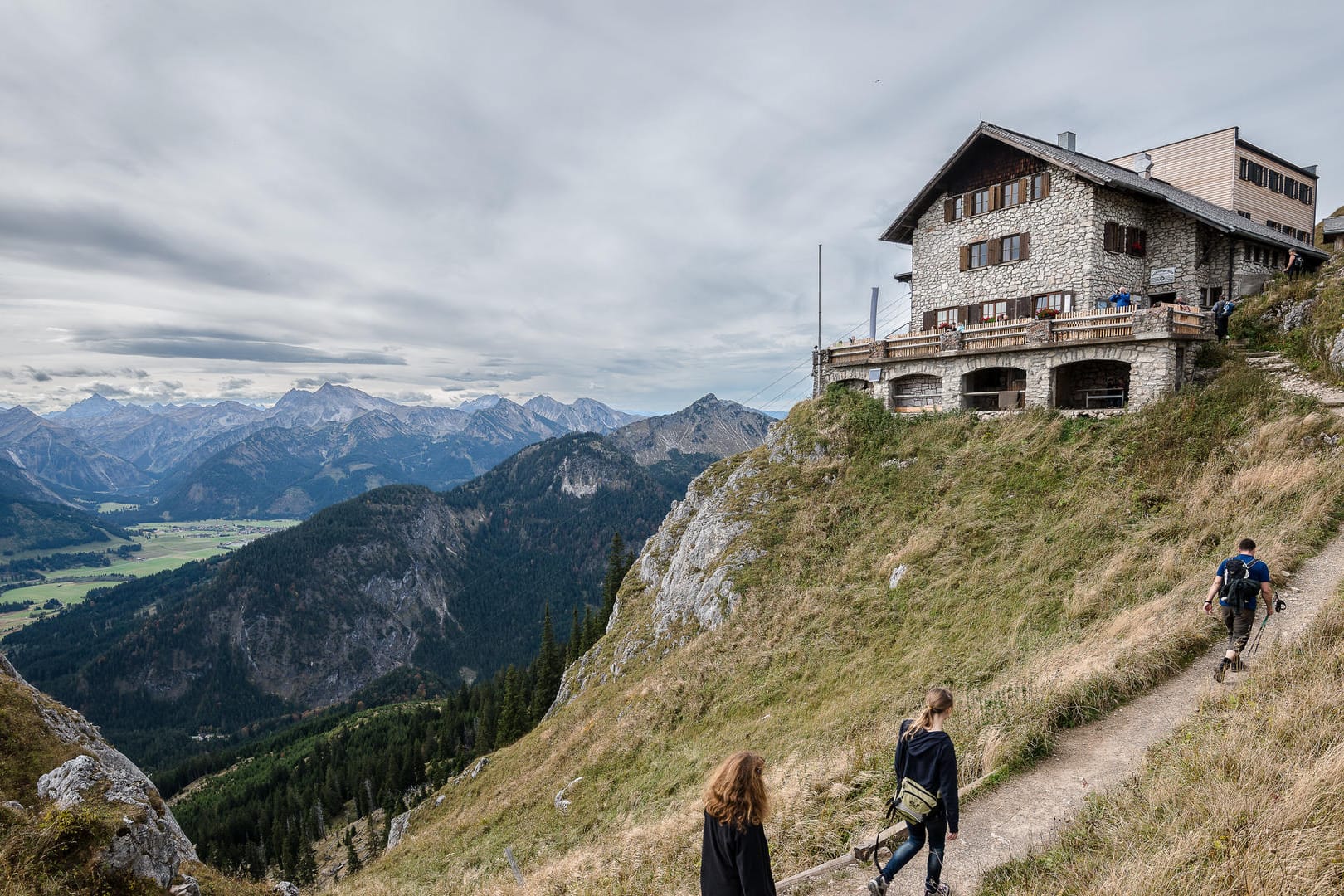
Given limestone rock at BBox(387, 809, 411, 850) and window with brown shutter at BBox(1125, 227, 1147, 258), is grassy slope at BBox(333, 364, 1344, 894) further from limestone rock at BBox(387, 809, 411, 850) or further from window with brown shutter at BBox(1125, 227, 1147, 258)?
limestone rock at BBox(387, 809, 411, 850)

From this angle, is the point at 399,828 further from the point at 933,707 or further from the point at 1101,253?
the point at 1101,253

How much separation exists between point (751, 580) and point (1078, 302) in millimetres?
21424

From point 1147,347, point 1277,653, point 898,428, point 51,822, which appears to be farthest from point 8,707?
point 1147,347

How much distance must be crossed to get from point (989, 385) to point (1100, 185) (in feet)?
35.1

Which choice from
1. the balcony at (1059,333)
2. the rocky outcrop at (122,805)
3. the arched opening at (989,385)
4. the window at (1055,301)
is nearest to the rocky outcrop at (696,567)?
the balcony at (1059,333)

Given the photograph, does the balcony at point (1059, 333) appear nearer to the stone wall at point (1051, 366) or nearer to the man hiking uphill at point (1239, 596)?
the stone wall at point (1051, 366)

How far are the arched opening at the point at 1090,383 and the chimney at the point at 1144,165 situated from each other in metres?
19.5

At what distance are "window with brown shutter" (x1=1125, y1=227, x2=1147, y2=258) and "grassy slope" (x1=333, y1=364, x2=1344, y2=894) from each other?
403 inches

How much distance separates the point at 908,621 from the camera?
1762 centimetres

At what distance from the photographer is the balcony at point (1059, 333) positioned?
70.7ft

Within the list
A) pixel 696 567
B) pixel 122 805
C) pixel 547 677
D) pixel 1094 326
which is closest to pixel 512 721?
pixel 547 677

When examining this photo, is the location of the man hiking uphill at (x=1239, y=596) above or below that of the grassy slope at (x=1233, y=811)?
above

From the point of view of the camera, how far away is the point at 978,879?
Answer: 7238 mm

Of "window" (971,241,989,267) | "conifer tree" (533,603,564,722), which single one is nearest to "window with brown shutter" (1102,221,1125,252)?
"window" (971,241,989,267)
